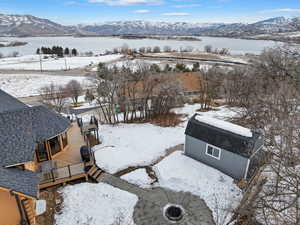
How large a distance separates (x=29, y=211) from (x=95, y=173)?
4014mm

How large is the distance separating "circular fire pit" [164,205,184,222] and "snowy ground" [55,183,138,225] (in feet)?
5.70

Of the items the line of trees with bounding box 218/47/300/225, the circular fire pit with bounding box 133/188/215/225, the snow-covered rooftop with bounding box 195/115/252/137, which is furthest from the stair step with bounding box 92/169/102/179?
the line of trees with bounding box 218/47/300/225

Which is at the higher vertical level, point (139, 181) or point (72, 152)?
point (72, 152)

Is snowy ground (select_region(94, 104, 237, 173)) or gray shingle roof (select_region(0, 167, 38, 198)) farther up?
gray shingle roof (select_region(0, 167, 38, 198))

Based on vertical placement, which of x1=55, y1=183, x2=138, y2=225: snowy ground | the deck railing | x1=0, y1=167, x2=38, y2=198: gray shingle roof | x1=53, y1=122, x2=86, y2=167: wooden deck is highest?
x1=0, y1=167, x2=38, y2=198: gray shingle roof

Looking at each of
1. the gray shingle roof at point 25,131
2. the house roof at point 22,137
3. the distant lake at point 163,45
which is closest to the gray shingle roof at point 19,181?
the house roof at point 22,137

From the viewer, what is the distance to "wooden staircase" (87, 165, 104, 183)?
12.0 meters

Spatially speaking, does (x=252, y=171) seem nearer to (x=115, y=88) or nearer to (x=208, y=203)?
(x=208, y=203)

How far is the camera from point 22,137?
10.1 metres

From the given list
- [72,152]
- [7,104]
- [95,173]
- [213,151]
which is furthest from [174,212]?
[7,104]

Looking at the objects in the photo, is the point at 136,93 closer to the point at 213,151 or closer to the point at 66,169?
the point at 213,151

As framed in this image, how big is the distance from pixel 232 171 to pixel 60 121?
38.4 ft

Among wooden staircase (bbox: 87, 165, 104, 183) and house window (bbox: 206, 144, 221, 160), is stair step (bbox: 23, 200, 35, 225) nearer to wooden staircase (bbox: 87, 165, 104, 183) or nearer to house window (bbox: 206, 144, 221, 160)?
wooden staircase (bbox: 87, 165, 104, 183)

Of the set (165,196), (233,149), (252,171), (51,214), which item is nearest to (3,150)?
(51,214)
